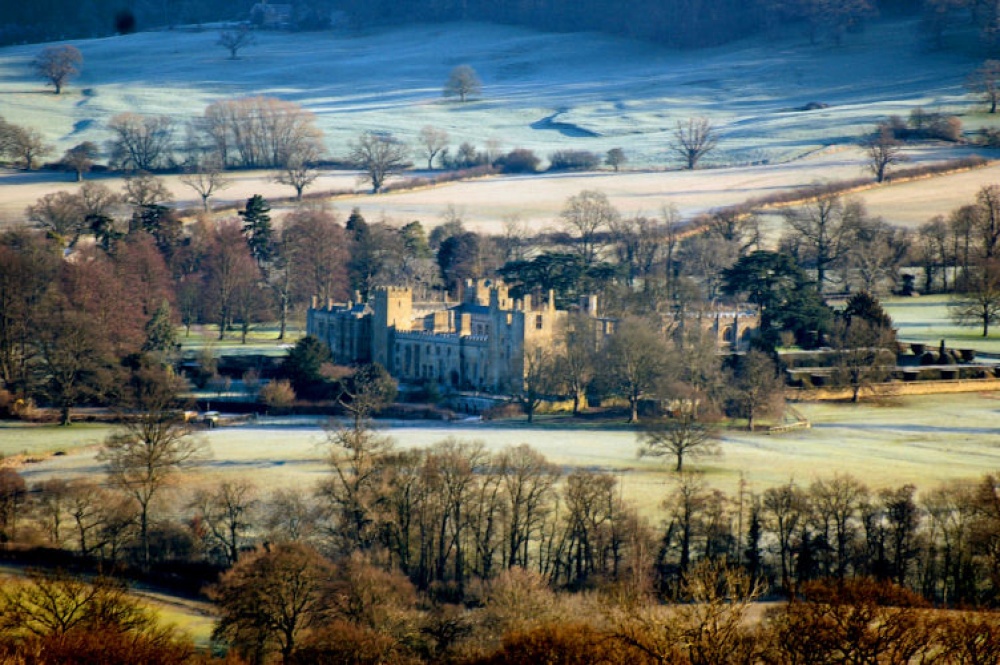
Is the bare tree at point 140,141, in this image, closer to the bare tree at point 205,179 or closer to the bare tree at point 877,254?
the bare tree at point 205,179

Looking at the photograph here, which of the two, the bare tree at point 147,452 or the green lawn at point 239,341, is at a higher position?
the green lawn at point 239,341

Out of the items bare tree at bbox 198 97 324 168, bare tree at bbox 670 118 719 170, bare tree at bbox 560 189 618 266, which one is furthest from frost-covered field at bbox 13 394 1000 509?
bare tree at bbox 198 97 324 168

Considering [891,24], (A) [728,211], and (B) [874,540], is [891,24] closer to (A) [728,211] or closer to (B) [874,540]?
(A) [728,211]

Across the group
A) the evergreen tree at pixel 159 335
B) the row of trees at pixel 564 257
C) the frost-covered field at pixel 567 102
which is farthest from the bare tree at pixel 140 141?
the evergreen tree at pixel 159 335

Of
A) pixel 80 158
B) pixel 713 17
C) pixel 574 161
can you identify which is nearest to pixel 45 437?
pixel 80 158

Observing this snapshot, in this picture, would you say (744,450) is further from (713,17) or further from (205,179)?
(713,17)

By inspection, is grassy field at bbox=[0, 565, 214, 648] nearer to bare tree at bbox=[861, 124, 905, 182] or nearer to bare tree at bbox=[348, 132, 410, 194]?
bare tree at bbox=[861, 124, 905, 182]
